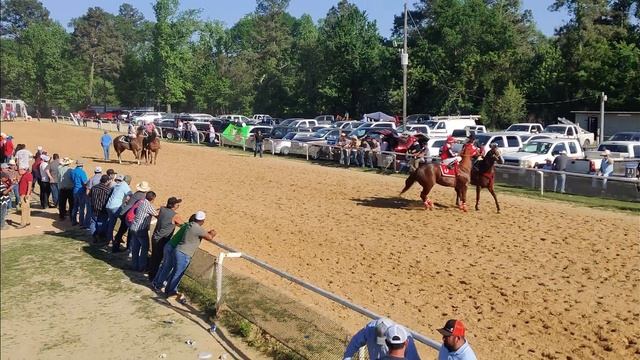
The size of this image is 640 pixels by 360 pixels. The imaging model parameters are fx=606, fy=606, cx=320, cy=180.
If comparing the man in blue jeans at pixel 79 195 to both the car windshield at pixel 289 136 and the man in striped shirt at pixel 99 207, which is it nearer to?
the man in striped shirt at pixel 99 207

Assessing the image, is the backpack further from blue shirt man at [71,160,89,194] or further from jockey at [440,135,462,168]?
jockey at [440,135,462,168]

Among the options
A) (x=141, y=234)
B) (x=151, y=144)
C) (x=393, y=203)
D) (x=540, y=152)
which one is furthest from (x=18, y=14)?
(x=151, y=144)

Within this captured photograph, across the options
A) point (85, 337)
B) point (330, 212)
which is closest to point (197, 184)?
point (330, 212)

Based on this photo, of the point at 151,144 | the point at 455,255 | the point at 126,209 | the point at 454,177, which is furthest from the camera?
the point at 151,144

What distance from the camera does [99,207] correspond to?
38.7ft

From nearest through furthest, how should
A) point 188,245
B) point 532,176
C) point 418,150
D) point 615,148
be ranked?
point 188,245 → point 532,176 → point 615,148 → point 418,150

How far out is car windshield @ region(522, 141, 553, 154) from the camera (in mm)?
24377

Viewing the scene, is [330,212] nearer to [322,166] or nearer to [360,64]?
[322,166]

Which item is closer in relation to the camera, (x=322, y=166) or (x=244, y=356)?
(x=244, y=356)

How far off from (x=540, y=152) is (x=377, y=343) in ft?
69.1

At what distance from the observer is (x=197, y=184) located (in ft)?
71.1

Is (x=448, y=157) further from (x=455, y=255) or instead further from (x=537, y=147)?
(x=537, y=147)

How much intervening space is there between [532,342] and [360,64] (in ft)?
185

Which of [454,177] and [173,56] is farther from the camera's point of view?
[173,56]
